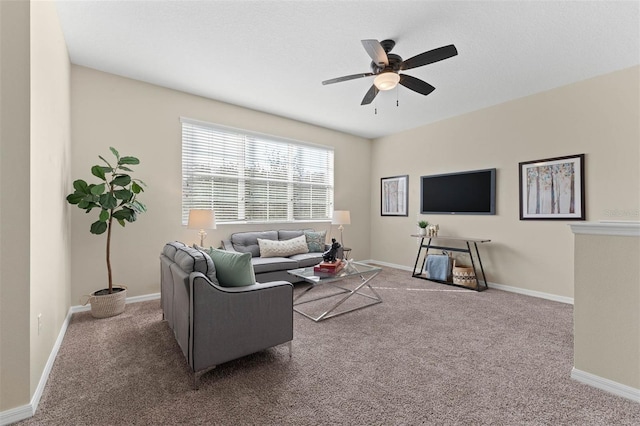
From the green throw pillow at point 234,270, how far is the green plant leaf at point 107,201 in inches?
63.4

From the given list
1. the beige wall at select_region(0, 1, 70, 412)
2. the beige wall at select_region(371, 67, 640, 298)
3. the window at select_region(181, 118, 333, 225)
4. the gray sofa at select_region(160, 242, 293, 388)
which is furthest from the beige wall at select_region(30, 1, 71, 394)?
the beige wall at select_region(371, 67, 640, 298)

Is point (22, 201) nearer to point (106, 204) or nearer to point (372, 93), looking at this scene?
point (106, 204)

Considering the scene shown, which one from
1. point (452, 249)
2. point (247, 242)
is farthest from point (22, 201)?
point (452, 249)

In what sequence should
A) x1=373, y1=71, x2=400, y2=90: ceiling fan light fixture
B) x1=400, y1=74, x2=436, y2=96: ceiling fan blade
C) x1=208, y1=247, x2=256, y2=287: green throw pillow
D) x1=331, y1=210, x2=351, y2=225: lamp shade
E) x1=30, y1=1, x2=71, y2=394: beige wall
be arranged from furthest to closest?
x1=331, y1=210, x2=351, y2=225: lamp shade, x1=400, y1=74, x2=436, y2=96: ceiling fan blade, x1=373, y1=71, x2=400, y2=90: ceiling fan light fixture, x1=208, y1=247, x2=256, y2=287: green throw pillow, x1=30, y1=1, x2=71, y2=394: beige wall

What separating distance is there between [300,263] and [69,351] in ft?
8.59

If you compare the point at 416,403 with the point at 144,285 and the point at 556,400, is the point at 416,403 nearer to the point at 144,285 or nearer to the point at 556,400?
the point at 556,400

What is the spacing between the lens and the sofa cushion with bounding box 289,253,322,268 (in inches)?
166

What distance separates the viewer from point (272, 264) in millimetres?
3934


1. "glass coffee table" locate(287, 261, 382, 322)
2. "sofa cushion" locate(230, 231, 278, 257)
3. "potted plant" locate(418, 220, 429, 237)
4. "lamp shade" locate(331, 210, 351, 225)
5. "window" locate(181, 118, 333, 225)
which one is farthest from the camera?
"lamp shade" locate(331, 210, 351, 225)

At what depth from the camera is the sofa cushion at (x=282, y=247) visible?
4305mm

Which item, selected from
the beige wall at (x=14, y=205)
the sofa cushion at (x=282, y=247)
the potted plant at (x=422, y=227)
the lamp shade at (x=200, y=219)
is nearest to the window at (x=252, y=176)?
the lamp shade at (x=200, y=219)

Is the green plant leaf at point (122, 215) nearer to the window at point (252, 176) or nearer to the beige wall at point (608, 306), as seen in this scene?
the window at point (252, 176)

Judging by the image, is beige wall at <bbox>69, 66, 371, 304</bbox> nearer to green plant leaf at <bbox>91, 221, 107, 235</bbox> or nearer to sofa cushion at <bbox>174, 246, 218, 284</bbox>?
green plant leaf at <bbox>91, 221, 107, 235</bbox>

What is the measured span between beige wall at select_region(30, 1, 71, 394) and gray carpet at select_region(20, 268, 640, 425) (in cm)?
34
